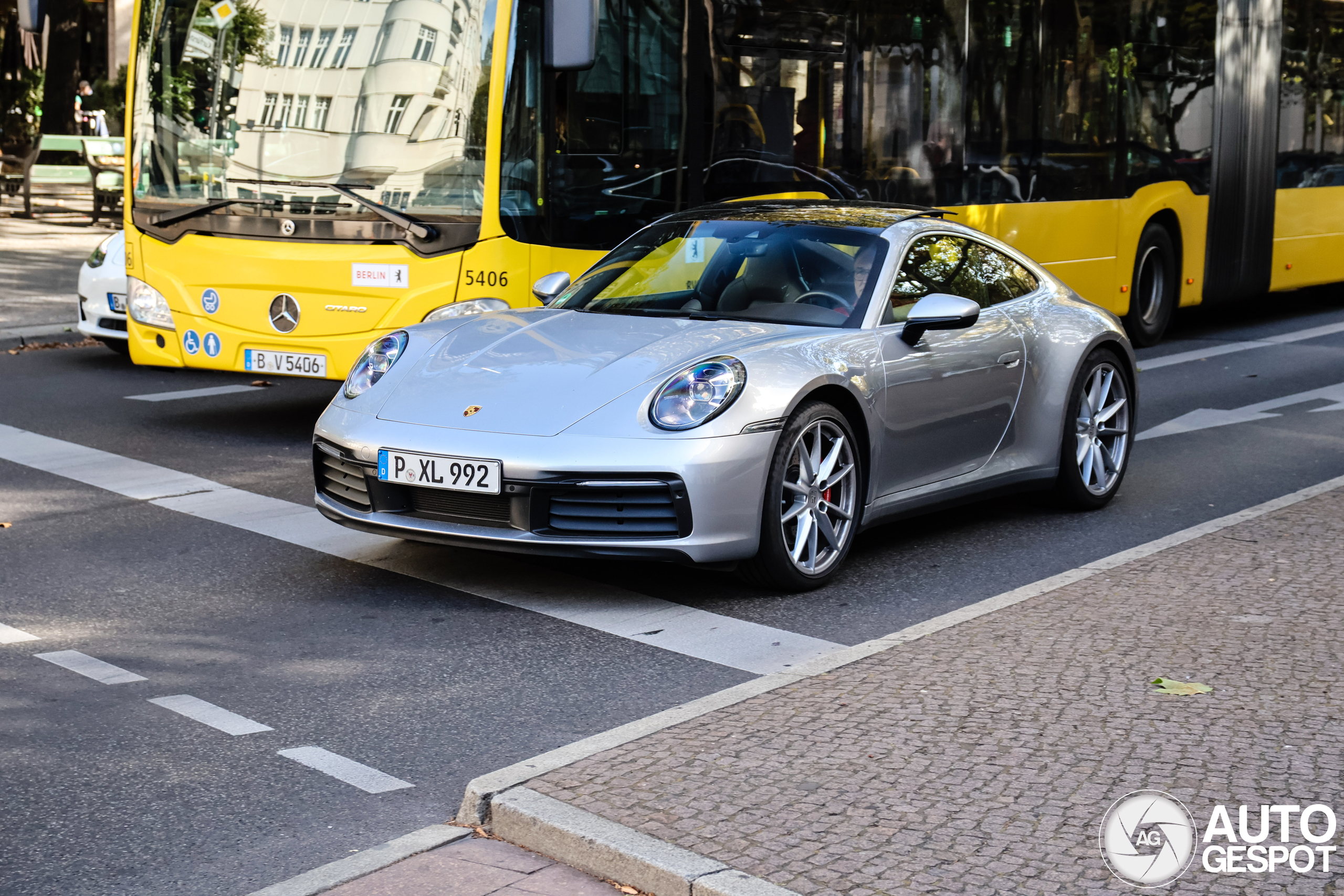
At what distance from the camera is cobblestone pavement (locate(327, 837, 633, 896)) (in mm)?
3502

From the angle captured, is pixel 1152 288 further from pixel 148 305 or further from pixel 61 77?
pixel 61 77

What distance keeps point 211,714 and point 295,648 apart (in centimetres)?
72

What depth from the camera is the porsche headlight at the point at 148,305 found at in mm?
9430

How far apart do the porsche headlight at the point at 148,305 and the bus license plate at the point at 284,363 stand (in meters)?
0.57

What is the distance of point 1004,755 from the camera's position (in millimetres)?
4113

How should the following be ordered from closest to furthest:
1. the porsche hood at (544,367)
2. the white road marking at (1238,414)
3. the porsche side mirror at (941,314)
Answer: the porsche hood at (544,367)
the porsche side mirror at (941,314)
the white road marking at (1238,414)

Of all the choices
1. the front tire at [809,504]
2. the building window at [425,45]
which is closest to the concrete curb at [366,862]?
the front tire at [809,504]

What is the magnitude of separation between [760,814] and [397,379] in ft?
9.94

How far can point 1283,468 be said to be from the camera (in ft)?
28.5

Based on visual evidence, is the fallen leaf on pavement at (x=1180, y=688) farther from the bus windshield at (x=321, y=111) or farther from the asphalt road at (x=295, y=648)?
the bus windshield at (x=321, y=111)

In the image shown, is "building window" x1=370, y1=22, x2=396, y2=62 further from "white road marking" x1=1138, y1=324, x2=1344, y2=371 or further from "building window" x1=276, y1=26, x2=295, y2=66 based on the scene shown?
"white road marking" x1=1138, y1=324, x2=1344, y2=371

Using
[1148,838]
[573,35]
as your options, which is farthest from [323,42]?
[1148,838]

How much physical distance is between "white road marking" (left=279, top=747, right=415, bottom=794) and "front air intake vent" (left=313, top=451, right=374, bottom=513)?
5.69 feet

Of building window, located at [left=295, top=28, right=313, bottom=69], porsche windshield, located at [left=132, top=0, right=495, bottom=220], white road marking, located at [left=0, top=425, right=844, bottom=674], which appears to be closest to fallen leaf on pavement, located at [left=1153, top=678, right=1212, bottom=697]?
white road marking, located at [left=0, top=425, right=844, bottom=674]
